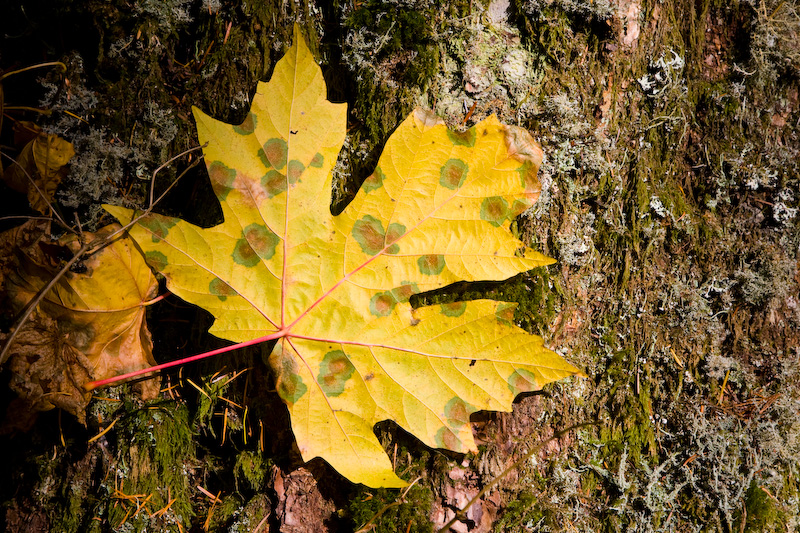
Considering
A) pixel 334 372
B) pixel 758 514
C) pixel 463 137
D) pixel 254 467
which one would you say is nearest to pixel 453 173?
pixel 463 137

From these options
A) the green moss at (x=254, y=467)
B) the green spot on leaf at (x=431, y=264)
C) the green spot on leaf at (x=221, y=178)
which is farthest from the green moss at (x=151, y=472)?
the green spot on leaf at (x=431, y=264)

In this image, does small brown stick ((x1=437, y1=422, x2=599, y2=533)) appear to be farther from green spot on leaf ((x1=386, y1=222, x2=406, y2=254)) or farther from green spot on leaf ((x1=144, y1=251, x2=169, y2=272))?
green spot on leaf ((x1=144, y1=251, x2=169, y2=272))

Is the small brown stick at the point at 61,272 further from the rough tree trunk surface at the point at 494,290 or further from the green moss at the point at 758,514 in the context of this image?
the green moss at the point at 758,514

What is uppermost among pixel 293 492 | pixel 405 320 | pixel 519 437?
pixel 405 320

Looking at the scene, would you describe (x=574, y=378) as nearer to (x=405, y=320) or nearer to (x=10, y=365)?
(x=405, y=320)

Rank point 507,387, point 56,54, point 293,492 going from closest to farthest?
point 507,387, point 293,492, point 56,54

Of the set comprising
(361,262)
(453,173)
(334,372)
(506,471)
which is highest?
(453,173)

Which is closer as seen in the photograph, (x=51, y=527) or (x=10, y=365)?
(x=10, y=365)

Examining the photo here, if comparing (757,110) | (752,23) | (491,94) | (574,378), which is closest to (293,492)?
(574,378)

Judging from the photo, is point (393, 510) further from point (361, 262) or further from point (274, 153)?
point (274, 153)
